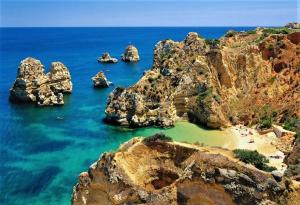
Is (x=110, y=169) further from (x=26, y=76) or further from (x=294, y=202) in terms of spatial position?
(x=26, y=76)

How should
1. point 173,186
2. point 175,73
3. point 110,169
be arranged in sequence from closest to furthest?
point 173,186, point 110,169, point 175,73

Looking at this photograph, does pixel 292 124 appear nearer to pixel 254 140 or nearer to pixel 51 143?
pixel 254 140

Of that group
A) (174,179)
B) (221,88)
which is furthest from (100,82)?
(174,179)

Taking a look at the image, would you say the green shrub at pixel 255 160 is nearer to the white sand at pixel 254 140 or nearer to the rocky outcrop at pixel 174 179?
the rocky outcrop at pixel 174 179

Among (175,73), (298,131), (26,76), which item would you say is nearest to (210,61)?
(175,73)

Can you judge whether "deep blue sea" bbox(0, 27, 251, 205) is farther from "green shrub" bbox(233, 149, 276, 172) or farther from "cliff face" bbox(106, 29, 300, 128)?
"green shrub" bbox(233, 149, 276, 172)

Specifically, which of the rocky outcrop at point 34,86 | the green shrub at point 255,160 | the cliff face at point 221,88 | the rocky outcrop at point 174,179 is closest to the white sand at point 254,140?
the cliff face at point 221,88
